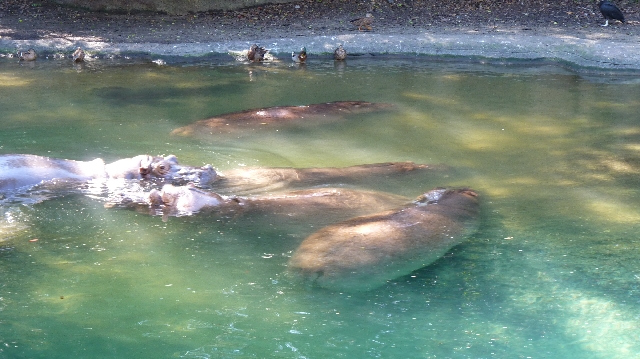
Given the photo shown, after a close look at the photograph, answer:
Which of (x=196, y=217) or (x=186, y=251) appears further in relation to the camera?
(x=196, y=217)

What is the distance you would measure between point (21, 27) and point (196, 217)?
415 inches

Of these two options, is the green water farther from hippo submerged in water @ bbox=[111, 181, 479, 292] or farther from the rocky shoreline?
the rocky shoreline

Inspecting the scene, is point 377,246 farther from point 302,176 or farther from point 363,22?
point 363,22

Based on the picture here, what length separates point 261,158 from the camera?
7.50 meters

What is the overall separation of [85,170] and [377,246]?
10.1 feet

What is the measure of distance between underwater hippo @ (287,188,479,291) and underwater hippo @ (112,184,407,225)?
0.34 m

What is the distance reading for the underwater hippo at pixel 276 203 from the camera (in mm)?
5871

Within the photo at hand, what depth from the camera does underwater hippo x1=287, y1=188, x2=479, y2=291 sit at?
15.8 ft

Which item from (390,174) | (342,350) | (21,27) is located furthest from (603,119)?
(21,27)

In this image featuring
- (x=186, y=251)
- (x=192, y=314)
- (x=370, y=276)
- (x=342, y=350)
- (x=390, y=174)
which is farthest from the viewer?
(x=390, y=174)

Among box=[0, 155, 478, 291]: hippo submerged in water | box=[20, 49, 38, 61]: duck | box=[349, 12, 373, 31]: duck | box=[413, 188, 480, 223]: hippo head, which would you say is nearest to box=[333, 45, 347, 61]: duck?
box=[349, 12, 373, 31]: duck

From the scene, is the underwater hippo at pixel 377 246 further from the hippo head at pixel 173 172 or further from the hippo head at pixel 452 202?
the hippo head at pixel 173 172

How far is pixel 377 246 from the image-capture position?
5016 mm

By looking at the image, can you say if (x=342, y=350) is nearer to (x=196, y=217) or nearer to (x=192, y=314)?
(x=192, y=314)
